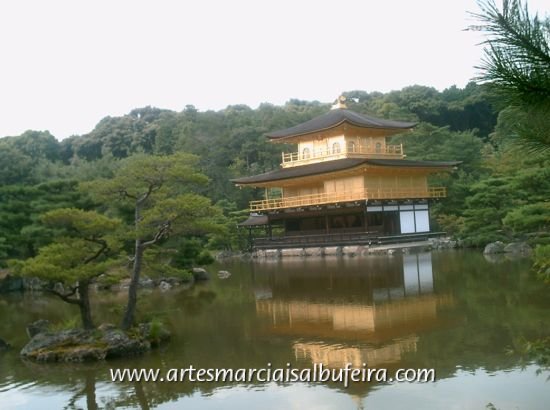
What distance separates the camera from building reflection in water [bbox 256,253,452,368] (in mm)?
7824

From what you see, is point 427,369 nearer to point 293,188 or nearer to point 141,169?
point 141,169

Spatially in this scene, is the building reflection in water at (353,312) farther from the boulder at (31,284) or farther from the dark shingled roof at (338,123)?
the dark shingled roof at (338,123)

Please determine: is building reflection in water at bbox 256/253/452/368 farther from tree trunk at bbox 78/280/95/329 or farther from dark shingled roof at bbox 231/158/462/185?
dark shingled roof at bbox 231/158/462/185

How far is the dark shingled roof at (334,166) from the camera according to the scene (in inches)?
1129

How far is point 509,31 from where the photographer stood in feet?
8.18

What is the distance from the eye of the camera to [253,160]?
46.9 meters

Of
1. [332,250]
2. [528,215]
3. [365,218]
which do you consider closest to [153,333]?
[528,215]

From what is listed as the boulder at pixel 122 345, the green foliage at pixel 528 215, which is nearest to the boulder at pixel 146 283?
the boulder at pixel 122 345

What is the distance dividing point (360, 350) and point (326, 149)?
2586 centimetres

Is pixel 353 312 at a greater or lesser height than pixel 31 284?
greater

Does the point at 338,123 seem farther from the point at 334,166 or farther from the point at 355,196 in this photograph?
the point at 355,196

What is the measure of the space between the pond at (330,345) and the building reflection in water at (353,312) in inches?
1.0

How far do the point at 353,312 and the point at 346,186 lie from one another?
19568mm

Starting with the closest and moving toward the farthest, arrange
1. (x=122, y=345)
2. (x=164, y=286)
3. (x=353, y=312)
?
(x=122, y=345)
(x=353, y=312)
(x=164, y=286)
